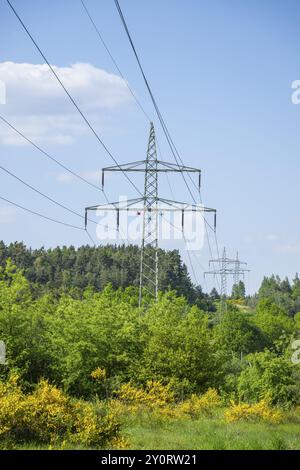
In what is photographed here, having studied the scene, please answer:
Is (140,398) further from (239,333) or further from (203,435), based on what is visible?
(239,333)

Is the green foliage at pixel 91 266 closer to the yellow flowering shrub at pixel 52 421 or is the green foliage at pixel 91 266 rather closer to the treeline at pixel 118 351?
the treeline at pixel 118 351

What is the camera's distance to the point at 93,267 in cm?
18075

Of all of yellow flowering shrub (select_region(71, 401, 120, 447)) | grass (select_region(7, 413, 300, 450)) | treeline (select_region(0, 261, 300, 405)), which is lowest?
grass (select_region(7, 413, 300, 450))

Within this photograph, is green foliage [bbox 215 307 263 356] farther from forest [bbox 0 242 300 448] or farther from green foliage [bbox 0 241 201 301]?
green foliage [bbox 0 241 201 301]

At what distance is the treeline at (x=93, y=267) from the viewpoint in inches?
6324

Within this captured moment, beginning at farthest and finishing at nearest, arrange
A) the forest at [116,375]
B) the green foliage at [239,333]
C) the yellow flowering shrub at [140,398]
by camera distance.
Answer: the green foliage at [239,333] → the yellow flowering shrub at [140,398] → the forest at [116,375]

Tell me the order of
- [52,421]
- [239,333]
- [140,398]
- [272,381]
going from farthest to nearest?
1. [239,333]
2. [272,381]
3. [140,398]
4. [52,421]

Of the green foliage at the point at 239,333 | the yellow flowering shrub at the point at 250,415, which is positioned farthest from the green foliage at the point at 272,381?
the green foliage at the point at 239,333

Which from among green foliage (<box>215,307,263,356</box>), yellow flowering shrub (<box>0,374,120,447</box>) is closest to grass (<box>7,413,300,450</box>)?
yellow flowering shrub (<box>0,374,120,447</box>)

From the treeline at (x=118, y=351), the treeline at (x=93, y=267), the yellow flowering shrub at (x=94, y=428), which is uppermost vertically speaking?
the treeline at (x=93, y=267)

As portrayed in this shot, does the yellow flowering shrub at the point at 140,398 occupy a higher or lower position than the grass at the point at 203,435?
higher

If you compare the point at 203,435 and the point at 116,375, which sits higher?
the point at 116,375

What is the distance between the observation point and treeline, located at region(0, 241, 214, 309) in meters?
161

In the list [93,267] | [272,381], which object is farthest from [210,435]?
[93,267]
